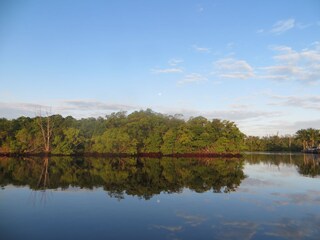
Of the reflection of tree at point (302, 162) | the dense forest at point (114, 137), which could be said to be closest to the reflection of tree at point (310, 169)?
the reflection of tree at point (302, 162)

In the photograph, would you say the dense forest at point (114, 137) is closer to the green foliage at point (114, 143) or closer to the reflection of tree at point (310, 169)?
the green foliage at point (114, 143)

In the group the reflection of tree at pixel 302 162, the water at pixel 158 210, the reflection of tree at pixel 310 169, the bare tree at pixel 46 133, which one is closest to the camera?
the water at pixel 158 210

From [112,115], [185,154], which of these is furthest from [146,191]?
[112,115]

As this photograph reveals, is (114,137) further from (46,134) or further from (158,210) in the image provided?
(158,210)

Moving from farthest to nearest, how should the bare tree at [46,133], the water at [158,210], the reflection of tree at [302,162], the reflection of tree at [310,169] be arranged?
the bare tree at [46,133] → the reflection of tree at [302,162] → the reflection of tree at [310,169] → the water at [158,210]

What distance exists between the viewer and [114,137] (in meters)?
64.2

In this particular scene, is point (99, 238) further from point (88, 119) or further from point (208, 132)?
point (88, 119)

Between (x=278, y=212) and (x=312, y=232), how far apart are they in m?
3.13

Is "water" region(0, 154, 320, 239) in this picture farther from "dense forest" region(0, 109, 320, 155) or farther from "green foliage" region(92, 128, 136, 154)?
"dense forest" region(0, 109, 320, 155)

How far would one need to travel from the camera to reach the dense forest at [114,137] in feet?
210

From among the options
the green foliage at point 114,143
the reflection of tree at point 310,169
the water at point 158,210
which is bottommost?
the water at point 158,210

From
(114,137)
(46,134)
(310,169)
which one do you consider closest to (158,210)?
(310,169)

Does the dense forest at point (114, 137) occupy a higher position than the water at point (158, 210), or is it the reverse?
the dense forest at point (114, 137)

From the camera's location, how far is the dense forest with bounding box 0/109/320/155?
64000 mm
